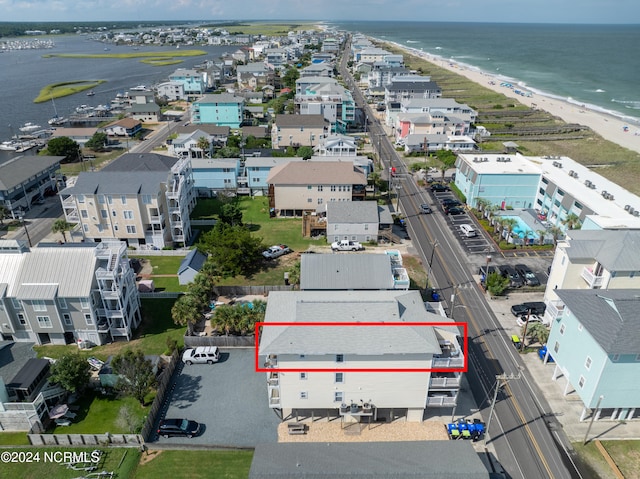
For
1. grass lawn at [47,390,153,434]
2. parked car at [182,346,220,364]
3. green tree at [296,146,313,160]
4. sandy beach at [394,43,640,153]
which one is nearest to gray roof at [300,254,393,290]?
parked car at [182,346,220,364]

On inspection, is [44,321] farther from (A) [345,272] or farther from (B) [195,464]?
(A) [345,272]

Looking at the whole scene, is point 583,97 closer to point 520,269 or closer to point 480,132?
point 480,132

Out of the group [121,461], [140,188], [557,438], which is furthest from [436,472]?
[140,188]

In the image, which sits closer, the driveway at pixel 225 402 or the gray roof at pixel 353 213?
the driveway at pixel 225 402

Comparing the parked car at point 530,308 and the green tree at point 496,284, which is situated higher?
the green tree at point 496,284

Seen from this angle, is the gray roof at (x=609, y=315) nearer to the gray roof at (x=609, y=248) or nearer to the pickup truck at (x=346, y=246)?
the gray roof at (x=609, y=248)

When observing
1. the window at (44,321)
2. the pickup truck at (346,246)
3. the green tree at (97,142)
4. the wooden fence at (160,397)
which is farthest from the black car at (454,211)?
the green tree at (97,142)

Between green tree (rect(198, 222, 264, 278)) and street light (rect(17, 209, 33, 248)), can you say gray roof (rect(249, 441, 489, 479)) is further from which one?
street light (rect(17, 209, 33, 248))
